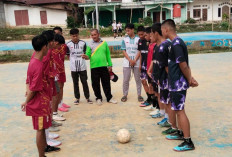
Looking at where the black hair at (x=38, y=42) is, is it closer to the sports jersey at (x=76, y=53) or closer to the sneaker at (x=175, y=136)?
the sneaker at (x=175, y=136)

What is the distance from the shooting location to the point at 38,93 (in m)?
3.19

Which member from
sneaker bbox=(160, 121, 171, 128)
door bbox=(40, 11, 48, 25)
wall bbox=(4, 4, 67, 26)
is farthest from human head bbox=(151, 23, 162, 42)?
door bbox=(40, 11, 48, 25)

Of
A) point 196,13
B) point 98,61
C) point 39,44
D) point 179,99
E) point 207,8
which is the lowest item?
point 179,99

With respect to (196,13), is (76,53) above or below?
below

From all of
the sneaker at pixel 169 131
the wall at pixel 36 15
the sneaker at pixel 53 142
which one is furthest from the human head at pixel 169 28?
the wall at pixel 36 15

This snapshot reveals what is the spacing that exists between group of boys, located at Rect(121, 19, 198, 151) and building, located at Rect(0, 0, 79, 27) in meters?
30.4

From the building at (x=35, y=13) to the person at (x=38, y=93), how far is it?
1284 inches

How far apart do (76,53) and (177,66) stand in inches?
123

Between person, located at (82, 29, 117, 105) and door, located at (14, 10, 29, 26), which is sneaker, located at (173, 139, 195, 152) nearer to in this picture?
person, located at (82, 29, 117, 105)

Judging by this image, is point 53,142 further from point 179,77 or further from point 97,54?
point 97,54

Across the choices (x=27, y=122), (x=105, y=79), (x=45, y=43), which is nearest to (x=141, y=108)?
(x=105, y=79)

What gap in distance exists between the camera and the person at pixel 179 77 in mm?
3326

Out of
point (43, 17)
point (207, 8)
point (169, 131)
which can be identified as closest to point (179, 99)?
point (169, 131)

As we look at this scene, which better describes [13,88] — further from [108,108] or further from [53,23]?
[53,23]
